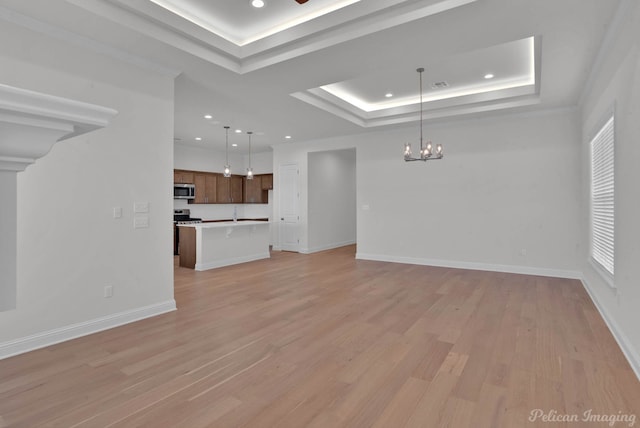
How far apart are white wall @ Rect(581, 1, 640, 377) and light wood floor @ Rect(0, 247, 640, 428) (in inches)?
9.5

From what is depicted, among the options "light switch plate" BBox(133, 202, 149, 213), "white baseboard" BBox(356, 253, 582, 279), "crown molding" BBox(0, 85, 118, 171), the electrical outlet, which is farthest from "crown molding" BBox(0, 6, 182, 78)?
"white baseboard" BBox(356, 253, 582, 279)

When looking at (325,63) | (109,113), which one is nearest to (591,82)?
(325,63)

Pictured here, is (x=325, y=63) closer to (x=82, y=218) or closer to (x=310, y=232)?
(x=82, y=218)

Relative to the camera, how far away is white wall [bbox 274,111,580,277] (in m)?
5.79

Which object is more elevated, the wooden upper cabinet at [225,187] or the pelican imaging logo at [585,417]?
the wooden upper cabinet at [225,187]

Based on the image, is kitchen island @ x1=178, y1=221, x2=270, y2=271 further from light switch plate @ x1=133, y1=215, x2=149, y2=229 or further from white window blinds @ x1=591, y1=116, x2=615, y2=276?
white window blinds @ x1=591, y1=116, x2=615, y2=276

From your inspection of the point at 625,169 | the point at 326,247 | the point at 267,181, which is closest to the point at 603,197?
the point at 625,169

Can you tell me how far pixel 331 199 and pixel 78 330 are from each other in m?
7.01

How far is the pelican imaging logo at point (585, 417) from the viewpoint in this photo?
2.00 meters

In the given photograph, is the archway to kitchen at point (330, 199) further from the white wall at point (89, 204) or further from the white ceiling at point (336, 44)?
the white wall at point (89, 204)

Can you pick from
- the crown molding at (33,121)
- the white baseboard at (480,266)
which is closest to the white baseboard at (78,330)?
the crown molding at (33,121)

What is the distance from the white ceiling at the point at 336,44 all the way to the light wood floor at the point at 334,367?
9.21 ft

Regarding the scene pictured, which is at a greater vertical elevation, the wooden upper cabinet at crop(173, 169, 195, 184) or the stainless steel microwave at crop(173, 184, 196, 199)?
the wooden upper cabinet at crop(173, 169, 195, 184)

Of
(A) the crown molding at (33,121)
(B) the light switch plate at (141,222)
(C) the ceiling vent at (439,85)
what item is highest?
(C) the ceiling vent at (439,85)
